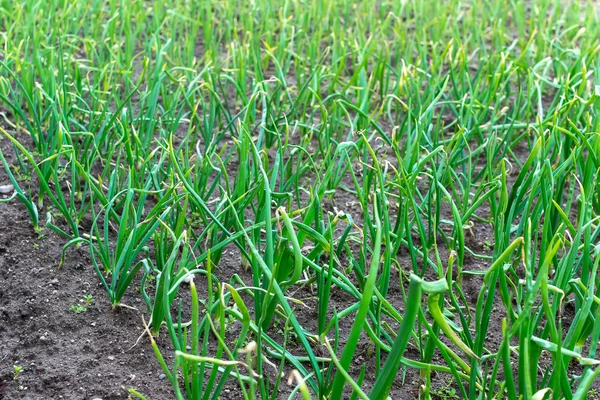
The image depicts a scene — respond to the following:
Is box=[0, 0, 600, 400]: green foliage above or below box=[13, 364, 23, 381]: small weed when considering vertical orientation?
above

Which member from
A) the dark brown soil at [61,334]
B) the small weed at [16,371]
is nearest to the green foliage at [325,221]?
the dark brown soil at [61,334]

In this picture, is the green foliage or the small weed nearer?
the green foliage

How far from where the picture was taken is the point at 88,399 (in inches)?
59.0

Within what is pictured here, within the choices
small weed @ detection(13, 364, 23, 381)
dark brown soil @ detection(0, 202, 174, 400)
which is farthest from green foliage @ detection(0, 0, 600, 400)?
small weed @ detection(13, 364, 23, 381)

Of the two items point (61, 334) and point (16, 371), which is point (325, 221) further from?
point (16, 371)

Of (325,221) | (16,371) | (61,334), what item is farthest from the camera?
(325,221)

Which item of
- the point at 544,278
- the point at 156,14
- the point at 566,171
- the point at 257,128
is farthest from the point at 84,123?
the point at 544,278

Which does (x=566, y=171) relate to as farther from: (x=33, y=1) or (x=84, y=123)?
(x=33, y=1)

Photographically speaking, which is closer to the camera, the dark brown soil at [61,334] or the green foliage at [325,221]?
the green foliage at [325,221]

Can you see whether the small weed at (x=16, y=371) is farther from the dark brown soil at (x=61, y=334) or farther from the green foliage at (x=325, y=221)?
the green foliage at (x=325, y=221)


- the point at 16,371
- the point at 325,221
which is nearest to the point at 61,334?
the point at 16,371

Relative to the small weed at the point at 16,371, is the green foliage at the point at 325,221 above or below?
above

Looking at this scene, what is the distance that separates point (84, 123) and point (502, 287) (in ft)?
5.15

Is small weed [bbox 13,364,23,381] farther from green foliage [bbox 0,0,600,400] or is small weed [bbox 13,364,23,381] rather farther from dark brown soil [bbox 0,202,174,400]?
green foliage [bbox 0,0,600,400]
